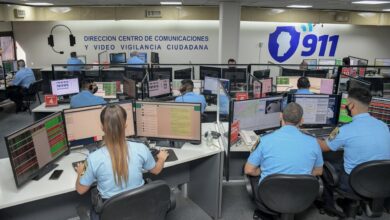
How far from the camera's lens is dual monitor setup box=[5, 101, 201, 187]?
77.2 inches

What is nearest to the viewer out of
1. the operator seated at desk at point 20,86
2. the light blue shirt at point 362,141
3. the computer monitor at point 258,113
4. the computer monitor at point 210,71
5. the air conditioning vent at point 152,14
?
the light blue shirt at point 362,141

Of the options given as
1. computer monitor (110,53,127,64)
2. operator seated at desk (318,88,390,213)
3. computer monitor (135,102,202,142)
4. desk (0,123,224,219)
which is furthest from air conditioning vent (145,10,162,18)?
operator seated at desk (318,88,390,213)

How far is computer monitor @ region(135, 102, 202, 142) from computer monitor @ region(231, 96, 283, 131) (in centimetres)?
39

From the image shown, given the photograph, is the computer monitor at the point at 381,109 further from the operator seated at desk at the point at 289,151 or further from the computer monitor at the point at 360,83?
the operator seated at desk at the point at 289,151

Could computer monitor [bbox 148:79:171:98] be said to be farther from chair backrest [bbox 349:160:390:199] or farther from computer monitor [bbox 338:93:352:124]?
chair backrest [bbox 349:160:390:199]

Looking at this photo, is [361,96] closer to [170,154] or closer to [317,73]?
[170,154]

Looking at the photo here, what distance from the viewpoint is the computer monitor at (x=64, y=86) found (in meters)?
5.01

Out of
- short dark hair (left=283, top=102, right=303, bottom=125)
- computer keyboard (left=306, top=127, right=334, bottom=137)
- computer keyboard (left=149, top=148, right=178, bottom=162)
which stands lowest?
computer keyboard (left=149, top=148, right=178, bottom=162)

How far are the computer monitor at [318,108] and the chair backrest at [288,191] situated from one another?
4.29 feet

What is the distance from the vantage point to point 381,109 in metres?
3.02

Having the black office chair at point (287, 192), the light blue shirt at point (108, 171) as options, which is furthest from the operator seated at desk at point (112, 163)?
the black office chair at point (287, 192)

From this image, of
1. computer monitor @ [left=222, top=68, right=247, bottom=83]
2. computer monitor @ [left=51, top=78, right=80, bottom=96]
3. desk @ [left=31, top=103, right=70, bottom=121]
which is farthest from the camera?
computer monitor @ [left=222, top=68, right=247, bottom=83]

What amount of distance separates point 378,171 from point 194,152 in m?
1.35

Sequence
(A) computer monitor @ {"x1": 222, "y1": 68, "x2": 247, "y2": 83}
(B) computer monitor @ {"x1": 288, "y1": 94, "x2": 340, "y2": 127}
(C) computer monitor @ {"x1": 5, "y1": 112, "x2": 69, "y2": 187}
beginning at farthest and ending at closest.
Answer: (A) computer monitor @ {"x1": 222, "y1": 68, "x2": 247, "y2": 83}, (B) computer monitor @ {"x1": 288, "y1": 94, "x2": 340, "y2": 127}, (C) computer monitor @ {"x1": 5, "y1": 112, "x2": 69, "y2": 187}
